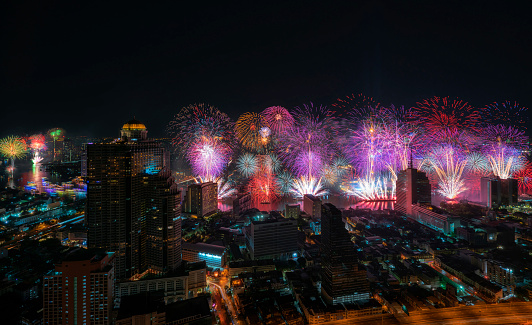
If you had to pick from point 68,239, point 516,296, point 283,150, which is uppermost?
point 283,150

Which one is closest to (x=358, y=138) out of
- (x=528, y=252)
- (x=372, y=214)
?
(x=372, y=214)

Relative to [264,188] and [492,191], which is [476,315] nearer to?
[492,191]

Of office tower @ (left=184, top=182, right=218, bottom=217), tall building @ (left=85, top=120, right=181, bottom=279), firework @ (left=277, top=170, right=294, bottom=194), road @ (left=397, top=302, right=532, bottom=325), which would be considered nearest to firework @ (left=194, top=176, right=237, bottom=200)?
office tower @ (left=184, top=182, right=218, bottom=217)

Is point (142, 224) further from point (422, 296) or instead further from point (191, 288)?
point (422, 296)

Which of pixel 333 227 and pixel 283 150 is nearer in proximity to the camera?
pixel 333 227

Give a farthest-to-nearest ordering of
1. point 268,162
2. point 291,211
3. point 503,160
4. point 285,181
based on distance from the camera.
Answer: point 285,181
point 268,162
point 503,160
point 291,211

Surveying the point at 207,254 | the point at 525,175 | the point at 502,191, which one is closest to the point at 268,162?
the point at 207,254
